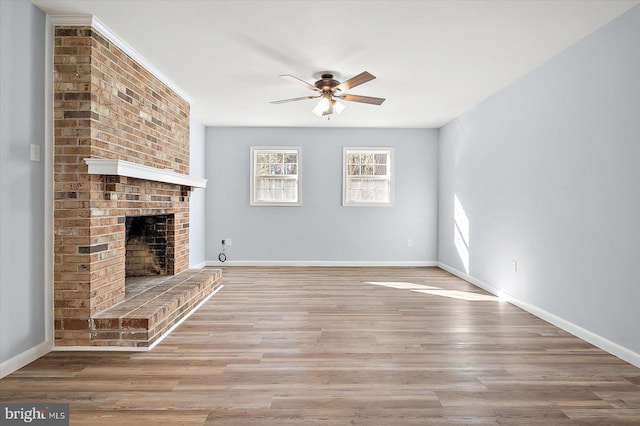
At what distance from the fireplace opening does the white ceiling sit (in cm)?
169

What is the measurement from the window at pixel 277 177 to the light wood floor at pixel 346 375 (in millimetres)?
3110

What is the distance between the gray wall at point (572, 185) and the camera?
268cm

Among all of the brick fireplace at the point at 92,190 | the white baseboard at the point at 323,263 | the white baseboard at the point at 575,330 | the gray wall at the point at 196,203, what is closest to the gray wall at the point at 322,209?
the white baseboard at the point at 323,263

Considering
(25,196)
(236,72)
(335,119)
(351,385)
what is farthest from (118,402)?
(335,119)

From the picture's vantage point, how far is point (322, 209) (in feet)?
21.9

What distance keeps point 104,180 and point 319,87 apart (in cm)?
230

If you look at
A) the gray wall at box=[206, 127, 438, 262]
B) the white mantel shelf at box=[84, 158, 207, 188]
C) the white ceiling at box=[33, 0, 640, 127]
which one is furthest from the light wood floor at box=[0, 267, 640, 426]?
the gray wall at box=[206, 127, 438, 262]

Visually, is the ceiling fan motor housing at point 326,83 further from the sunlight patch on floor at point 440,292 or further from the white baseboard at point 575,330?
the white baseboard at point 575,330

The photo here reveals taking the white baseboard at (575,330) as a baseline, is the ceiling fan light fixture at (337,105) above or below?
above

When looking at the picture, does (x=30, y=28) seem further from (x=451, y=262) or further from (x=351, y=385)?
(x=451, y=262)

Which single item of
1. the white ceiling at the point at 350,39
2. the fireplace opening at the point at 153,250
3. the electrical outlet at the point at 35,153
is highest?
the white ceiling at the point at 350,39

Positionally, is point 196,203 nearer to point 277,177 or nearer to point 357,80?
point 277,177

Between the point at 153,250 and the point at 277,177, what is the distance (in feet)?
9.13

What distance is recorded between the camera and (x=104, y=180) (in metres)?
2.97
